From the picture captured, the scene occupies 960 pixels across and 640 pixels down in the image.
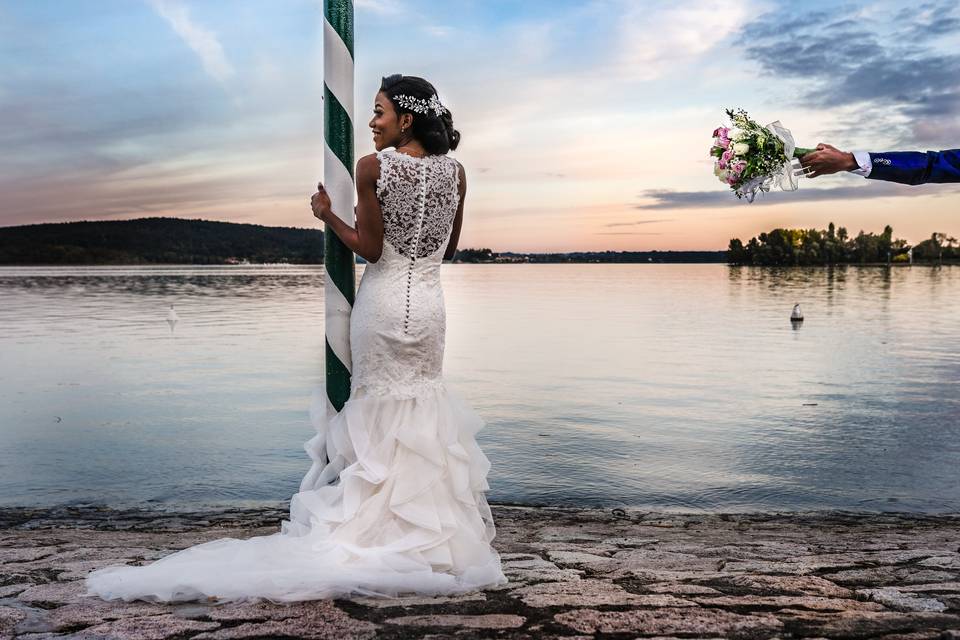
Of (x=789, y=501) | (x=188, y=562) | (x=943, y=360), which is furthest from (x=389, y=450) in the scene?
(x=943, y=360)

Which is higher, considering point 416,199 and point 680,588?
point 416,199

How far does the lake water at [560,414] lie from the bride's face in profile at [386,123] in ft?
18.6

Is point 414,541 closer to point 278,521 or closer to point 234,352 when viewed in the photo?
point 278,521

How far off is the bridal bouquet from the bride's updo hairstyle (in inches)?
58.6

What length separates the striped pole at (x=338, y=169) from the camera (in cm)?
485

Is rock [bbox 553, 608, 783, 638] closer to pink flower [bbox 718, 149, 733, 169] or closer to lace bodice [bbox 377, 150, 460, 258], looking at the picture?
lace bodice [bbox 377, 150, 460, 258]

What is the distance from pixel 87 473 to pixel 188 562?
24.4ft

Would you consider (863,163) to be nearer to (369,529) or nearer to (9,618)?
(369,529)

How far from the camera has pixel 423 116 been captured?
14.3 ft

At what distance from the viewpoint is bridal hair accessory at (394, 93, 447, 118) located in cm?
432

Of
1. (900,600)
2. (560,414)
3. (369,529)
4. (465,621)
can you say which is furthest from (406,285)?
(560,414)

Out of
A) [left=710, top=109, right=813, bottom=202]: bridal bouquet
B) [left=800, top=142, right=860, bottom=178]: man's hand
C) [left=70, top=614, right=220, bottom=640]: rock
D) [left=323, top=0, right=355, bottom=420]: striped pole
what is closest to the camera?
[left=70, top=614, right=220, bottom=640]: rock

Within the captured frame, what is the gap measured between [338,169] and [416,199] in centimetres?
69

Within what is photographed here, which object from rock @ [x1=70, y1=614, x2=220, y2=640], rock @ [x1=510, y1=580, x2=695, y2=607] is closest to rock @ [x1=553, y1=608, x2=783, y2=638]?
rock @ [x1=510, y1=580, x2=695, y2=607]
